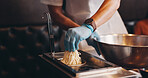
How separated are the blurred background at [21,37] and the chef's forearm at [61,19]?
2.79 ft

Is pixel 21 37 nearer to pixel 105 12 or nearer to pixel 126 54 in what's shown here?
pixel 105 12

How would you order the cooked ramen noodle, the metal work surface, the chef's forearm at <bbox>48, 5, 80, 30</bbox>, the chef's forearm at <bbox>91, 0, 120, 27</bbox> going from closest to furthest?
the metal work surface, the cooked ramen noodle, the chef's forearm at <bbox>91, 0, 120, 27</bbox>, the chef's forearm at <bbox>48, 5, 80, 30</bbox>

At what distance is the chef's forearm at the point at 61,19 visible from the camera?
5.94 feet

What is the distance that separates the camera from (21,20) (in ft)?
9.40

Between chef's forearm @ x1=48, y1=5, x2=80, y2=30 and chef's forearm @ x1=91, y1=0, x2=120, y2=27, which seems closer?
chef's forearm @ x1=91, y1=0, x2=120, y2=27

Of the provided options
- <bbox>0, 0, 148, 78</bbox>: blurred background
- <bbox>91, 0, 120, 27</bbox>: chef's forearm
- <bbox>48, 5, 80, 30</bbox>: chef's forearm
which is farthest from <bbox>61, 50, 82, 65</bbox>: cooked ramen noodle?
<bbox>0, 0, 148, 78</bbox>: blurred background

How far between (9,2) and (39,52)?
2.66 ft

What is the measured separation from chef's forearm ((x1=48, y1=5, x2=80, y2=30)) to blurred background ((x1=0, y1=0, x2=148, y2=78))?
33.5 inches

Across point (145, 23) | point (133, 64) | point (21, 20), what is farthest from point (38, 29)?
point (133, 64)

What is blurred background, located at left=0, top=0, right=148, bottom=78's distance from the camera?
9.16ft

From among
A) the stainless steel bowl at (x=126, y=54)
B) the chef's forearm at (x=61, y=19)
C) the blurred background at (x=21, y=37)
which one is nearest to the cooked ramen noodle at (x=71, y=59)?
the stainless steel bowl at (x=126, y=54)

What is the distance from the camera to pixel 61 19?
1882 millimetres

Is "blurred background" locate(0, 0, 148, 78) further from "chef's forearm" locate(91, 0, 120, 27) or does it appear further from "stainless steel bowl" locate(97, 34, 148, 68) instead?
"stainless steel bowl" locate(97, 34, 148, 68)

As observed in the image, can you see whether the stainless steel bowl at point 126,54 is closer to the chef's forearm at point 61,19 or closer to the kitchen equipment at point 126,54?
the kitchen equipment at point 126,54
